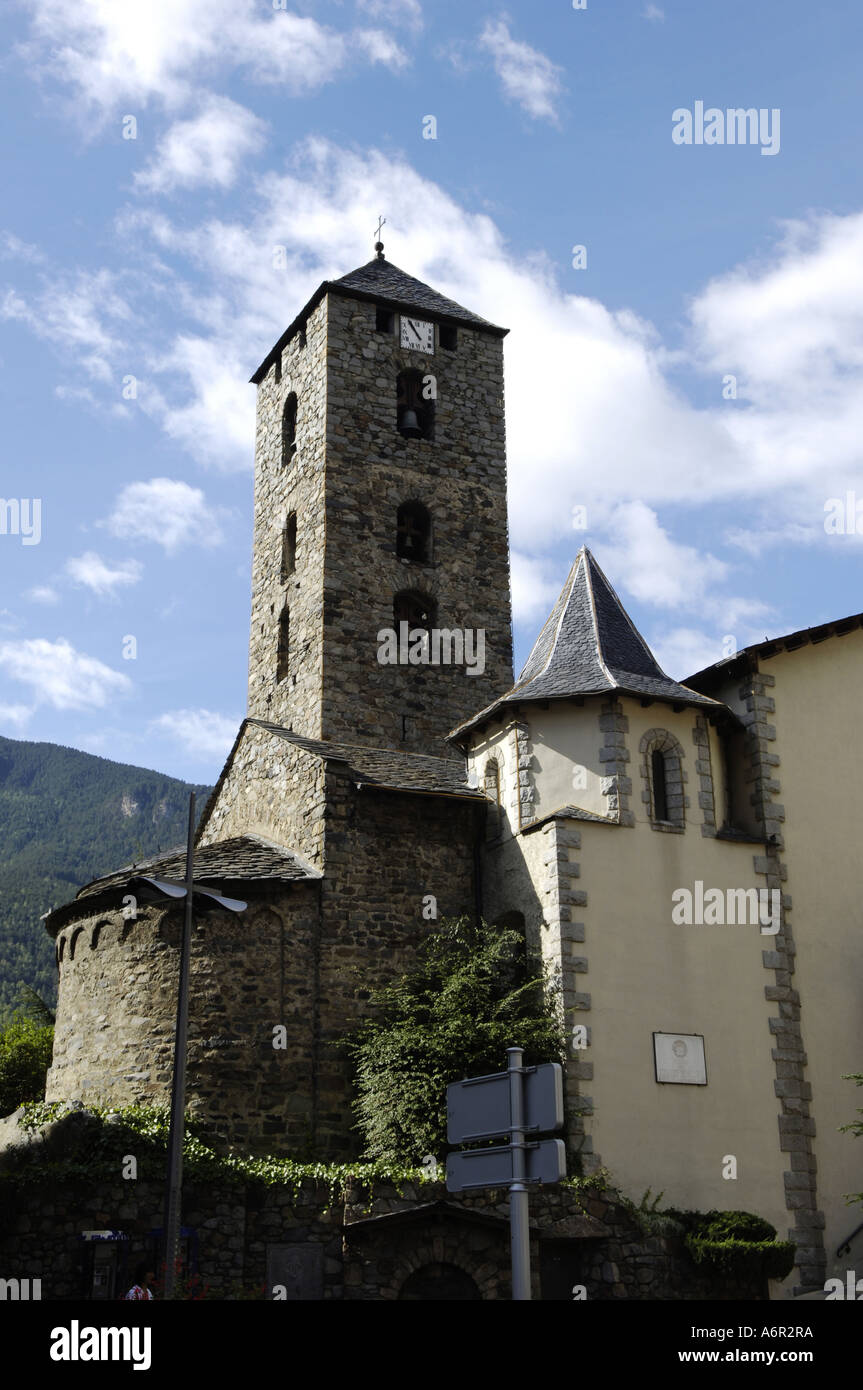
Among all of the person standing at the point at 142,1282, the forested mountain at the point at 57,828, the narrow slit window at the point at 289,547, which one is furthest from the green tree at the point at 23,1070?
the forested mountain at the point at 57,828

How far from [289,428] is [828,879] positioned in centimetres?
1844

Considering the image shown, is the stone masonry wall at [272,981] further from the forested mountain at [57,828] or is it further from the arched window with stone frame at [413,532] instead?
the forested mountain at [57,828]

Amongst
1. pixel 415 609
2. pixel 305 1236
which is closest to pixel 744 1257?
pixel 305 1236

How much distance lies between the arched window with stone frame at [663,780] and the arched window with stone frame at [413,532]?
1045 centimetres

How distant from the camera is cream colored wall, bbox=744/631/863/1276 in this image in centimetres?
2180

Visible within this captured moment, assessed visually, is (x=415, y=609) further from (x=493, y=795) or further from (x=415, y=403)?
(x=493, y=795)

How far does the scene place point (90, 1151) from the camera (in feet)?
58.6

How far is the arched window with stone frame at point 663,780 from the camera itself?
22.8 m

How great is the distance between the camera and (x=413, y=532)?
3253 centimetres
